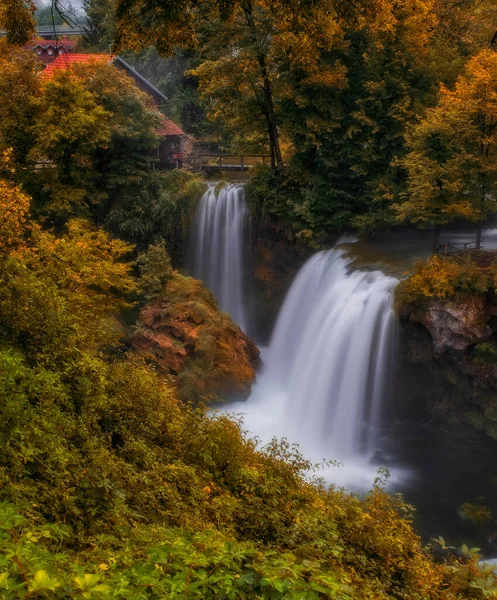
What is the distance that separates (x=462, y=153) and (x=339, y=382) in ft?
23.3

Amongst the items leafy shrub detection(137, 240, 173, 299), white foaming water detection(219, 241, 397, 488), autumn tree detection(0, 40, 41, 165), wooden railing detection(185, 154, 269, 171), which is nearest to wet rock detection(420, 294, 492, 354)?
white foaming water detection(219, 241, 397, 488)

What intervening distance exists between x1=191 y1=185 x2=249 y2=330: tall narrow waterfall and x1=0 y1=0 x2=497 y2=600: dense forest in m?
0.72

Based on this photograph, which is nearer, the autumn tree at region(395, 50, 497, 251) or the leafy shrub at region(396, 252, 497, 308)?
the leafy shrub at region(396, 252, 497, 308)

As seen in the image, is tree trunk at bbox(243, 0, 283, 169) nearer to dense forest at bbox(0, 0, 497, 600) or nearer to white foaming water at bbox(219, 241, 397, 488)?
dense forest at bbox(0, 0, 497, 600)

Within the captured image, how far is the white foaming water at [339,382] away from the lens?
1435 centimetres

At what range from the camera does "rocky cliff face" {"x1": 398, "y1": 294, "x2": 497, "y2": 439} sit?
42.8 feet

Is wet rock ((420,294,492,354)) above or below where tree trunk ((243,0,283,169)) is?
below

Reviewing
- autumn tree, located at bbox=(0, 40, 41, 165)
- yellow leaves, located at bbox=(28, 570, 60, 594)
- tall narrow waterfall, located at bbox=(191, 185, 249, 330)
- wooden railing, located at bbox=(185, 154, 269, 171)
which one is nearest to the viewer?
yellow leaves, located at bbox=(28, 570, 60, 594)

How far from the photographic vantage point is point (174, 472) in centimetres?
610

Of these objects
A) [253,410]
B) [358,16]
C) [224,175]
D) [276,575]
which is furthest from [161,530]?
[224,175]

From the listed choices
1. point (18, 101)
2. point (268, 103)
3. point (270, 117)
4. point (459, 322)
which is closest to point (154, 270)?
point (18, 101)

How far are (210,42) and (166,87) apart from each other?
16.7m

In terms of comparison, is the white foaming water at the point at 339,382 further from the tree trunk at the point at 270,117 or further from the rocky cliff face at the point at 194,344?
the tree trunk at the point at 270,117

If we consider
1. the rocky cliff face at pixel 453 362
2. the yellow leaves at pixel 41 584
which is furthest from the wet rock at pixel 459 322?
the yellow leaves at pixel 41 584
